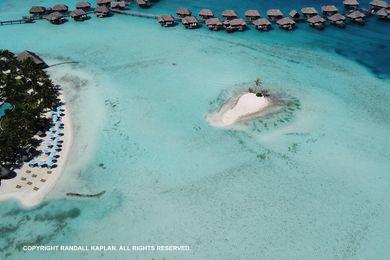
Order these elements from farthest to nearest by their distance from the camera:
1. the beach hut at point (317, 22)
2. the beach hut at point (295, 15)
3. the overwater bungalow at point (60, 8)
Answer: the overwater bungalow at point (60, 8)
the beach hut at point (295, 15)
the beach hut at point (317, 22)

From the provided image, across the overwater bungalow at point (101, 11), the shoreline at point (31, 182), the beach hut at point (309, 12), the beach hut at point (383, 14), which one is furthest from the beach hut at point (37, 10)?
the beach hut at point (383, 14)

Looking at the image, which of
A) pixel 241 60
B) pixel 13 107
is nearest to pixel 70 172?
pixel 13 107

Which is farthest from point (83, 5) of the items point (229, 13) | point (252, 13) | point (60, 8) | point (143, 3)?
point (252, 13)

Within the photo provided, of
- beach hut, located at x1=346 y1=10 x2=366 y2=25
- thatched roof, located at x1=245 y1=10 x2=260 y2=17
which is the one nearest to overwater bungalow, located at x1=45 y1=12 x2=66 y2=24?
thatched roof, located at x1=245 y1=10 x2=260 y2=17

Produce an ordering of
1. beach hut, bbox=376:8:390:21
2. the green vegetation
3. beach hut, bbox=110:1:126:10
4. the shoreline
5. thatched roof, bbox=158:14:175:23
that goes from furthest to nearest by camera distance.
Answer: beach hut, bbox=110:1:126:10 → beach hut, bbox=376:8:390:21 → thatched roof, bbox=158:14:175:23 → the green vegetation → the shoreline

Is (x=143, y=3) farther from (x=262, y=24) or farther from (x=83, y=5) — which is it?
(x=262, y=24)

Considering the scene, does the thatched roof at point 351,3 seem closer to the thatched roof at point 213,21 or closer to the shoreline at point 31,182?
the thatched roof at point 213,21

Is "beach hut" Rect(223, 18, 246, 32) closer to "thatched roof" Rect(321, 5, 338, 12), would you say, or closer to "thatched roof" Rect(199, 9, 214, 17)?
"thatched roof" Rect(199, 9, 214, 17)
